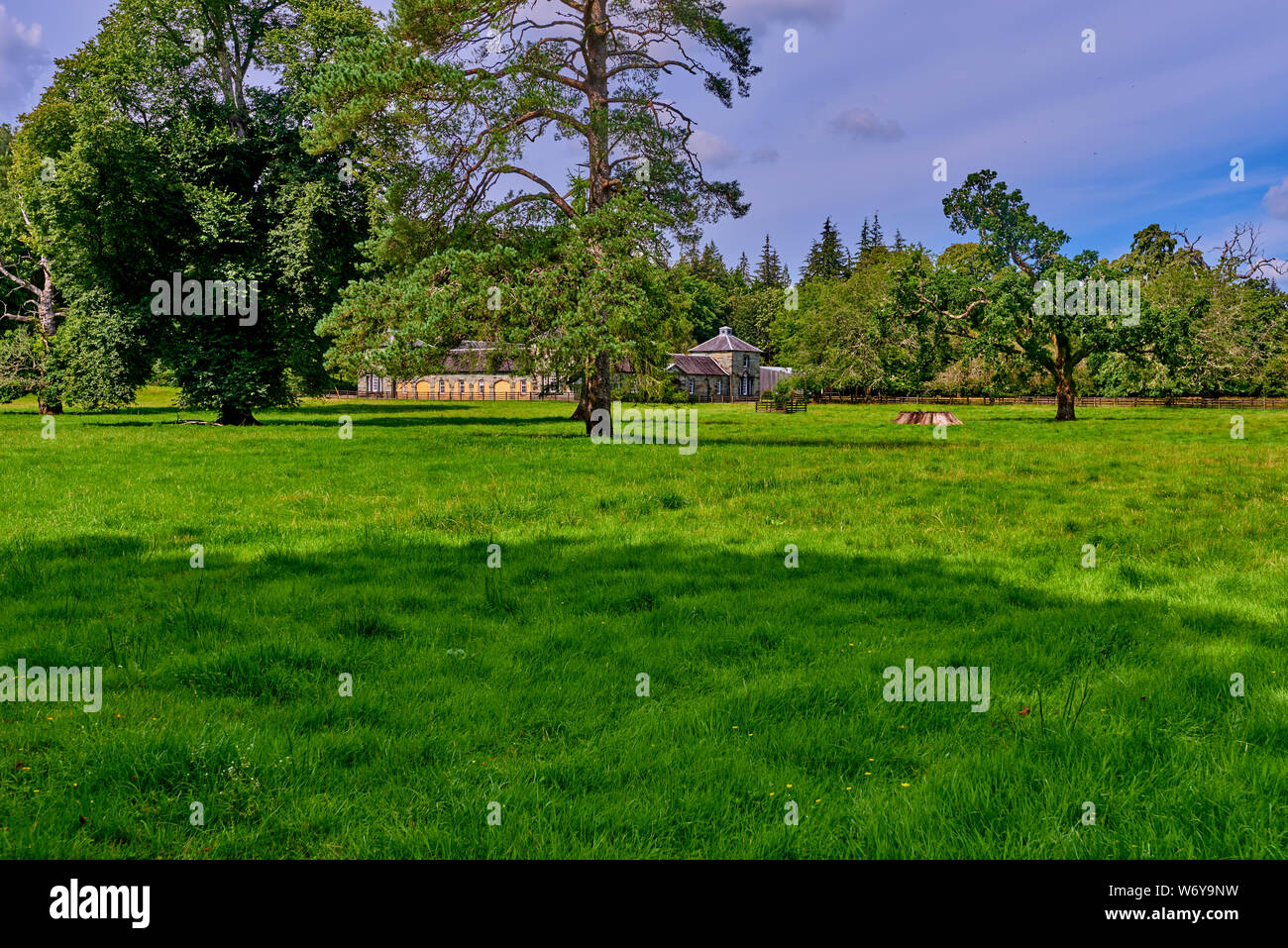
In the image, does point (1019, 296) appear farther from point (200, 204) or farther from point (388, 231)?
point (200, 204)

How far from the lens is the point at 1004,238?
140 feet

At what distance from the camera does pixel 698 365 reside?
9181cm

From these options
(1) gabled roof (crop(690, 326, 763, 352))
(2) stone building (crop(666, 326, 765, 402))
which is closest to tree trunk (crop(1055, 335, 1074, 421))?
(2) stone building (crop(666, 326, 765, 402))

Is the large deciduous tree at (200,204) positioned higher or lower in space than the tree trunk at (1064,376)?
higher

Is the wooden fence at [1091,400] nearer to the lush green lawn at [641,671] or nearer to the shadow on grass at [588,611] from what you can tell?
the lush green lawn at [641,671]

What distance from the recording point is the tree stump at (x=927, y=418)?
34.0 m

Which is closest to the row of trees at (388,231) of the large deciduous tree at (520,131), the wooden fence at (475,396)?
the large deciduous tree at (520,131)

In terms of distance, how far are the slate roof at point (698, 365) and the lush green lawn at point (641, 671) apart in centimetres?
7565

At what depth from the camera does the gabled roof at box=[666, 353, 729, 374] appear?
88.9m

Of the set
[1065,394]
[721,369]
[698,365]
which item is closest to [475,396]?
[698,365]

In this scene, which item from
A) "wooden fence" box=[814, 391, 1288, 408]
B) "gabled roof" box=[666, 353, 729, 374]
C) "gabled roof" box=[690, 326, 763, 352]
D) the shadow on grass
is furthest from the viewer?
"gabled roof" box=[690, 326, 763, 352]

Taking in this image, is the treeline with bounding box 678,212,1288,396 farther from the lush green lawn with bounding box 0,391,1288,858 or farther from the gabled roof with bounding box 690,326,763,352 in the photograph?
the lush green lawn with bounding box 0,391,1288,858

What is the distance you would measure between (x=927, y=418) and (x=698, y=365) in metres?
57.5

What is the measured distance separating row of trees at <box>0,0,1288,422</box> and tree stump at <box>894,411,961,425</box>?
13.7ft
